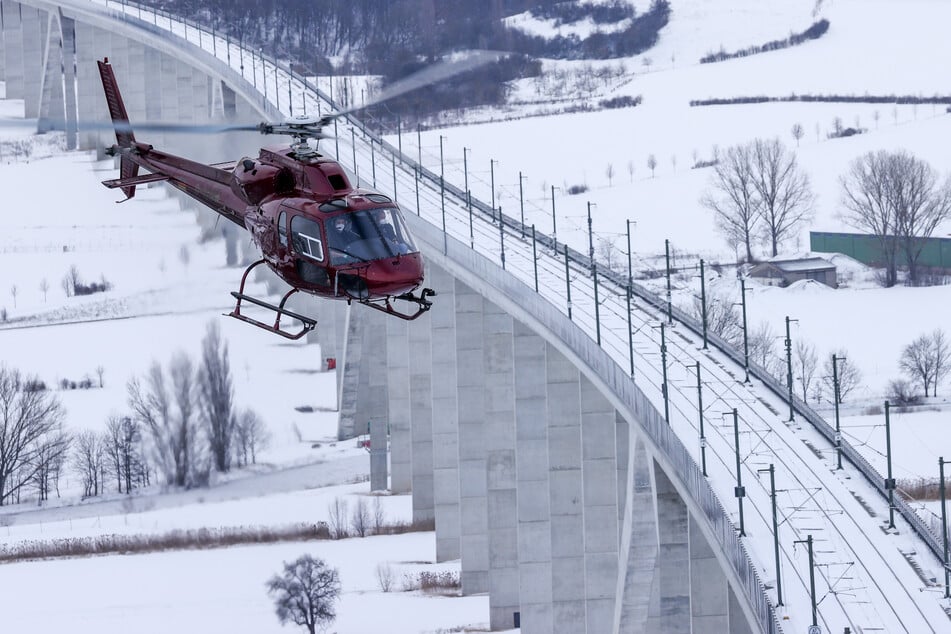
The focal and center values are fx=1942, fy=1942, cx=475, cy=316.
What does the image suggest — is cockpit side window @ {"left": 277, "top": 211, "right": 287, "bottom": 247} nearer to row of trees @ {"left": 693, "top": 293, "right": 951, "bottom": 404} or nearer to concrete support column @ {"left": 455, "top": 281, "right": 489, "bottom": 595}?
concrete support column @ {"left": 455, "top": 281, "right": 489, "bottom": 595}

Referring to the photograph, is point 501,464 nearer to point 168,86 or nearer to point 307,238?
point 307,238

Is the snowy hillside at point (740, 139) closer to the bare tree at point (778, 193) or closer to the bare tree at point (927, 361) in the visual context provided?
the bare tree at point (927, 361)

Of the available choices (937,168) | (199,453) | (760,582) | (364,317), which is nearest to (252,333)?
(364,317)

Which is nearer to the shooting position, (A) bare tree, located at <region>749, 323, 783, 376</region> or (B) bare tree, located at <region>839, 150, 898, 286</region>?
(A) bare tree, located at <region>749, 323, 783, 376</region>

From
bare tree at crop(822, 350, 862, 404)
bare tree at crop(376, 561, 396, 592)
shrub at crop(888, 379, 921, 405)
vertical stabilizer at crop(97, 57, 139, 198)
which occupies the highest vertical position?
vertical stabilizer at crop(97, 57, 139, 198)

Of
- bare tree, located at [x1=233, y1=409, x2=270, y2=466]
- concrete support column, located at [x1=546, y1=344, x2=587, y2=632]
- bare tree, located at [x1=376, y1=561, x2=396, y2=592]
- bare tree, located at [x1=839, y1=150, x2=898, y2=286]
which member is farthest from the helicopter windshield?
bare tree, located at [x1=839, y1=150, x2=898, y2=286]

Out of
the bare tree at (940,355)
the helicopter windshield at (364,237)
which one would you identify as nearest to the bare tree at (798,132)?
the bare tree at (940,355)

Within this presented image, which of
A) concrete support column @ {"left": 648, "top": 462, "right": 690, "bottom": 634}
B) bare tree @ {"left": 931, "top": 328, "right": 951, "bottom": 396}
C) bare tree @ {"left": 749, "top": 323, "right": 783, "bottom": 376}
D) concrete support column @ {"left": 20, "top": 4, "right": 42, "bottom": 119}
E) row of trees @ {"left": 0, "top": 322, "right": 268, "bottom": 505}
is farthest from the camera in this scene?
concrete support column @ {"left": 20, "top": 4, "right": 42, "bottom": 119}
